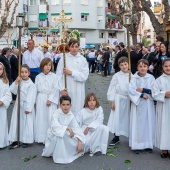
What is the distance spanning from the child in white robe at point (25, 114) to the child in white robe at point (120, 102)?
1584mm

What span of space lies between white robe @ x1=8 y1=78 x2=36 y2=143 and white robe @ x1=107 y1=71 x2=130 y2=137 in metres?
1.58

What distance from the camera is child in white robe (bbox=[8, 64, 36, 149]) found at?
7.86 metres

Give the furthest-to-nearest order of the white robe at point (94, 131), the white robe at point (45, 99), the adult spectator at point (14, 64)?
the adult spectator at point (14, 64) → the white robe at point (45, 99) → the white robe at point (94, 131)

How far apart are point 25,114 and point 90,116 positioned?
1425mm

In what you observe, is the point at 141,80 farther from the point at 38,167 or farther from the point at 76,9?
the point at 76,9

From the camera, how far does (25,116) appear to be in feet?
26.1

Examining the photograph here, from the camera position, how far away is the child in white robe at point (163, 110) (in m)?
6.86

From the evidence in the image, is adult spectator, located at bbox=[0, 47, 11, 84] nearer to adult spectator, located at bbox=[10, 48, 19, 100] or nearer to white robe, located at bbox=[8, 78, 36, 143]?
adult spectator, located at bbox=[10, 48, 19, 100]

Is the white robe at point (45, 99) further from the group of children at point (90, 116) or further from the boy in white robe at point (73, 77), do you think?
the boy in white robe at point (73, 77)

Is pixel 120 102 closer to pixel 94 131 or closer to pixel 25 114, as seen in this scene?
pixel 94 131

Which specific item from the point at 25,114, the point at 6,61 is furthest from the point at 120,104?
the point at 6,61

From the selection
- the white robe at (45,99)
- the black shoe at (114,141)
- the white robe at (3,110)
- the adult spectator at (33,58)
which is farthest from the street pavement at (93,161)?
the adult spectator at (33,58)

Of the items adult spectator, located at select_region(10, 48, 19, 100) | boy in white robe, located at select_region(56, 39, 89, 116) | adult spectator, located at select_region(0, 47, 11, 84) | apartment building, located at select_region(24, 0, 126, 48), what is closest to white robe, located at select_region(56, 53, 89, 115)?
boy in white robe, located at select_region(56, 39, 89, 116)

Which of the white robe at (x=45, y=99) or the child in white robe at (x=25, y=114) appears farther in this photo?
the white robe at (x=45, y=99)
